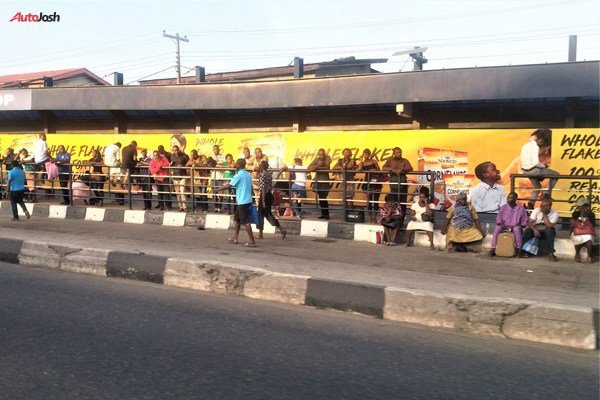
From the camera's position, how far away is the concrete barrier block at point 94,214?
43.9 ft

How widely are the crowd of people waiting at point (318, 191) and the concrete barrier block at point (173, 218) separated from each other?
33cm

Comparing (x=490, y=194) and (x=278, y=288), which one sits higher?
(x=490, y=194)

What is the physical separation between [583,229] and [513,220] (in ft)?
3.18

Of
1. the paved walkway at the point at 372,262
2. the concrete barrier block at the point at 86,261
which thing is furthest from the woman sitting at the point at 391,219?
the concrete barrier block at the point at 86,261

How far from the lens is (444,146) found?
11953 mm

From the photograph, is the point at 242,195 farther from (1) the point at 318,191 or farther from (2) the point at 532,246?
(2) the point at 532,246

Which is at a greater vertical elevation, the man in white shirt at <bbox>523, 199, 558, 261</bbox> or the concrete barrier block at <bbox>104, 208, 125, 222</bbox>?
the man in white shirt at <bbox>523, 199, 558, 261</bbox>

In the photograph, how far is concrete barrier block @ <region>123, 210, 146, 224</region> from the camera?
41.9ft

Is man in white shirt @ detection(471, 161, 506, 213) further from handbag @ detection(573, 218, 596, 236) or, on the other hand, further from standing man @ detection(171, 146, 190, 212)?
standing man @ detection(171, 146, 190, 212)

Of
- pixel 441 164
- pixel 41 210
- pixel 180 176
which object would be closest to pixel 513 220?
pixel 441 164

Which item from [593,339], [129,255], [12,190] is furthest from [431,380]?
[12,190]

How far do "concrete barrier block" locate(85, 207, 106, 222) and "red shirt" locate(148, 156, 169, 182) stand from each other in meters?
1.63

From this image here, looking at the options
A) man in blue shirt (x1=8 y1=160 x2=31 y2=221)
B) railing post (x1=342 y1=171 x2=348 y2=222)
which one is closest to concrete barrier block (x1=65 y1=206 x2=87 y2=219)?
man in blue shirt (x1=8 y1=160 x2=31 y2=221)

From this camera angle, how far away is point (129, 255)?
7789 mm
